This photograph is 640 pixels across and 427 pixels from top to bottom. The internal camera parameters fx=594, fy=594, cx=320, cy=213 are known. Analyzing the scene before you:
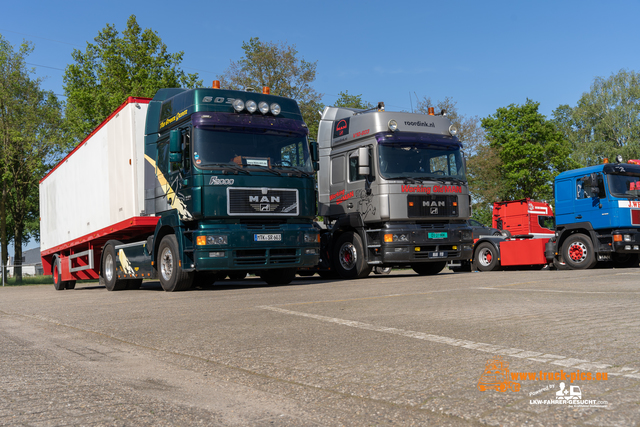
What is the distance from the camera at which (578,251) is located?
608 inches

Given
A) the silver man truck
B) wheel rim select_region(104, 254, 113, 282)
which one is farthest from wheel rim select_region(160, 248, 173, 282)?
the silver man truck

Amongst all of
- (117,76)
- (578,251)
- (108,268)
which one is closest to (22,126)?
(117,76)

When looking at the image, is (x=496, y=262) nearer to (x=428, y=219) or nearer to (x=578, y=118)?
(x=428, y=219)

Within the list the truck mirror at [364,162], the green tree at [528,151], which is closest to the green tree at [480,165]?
the green tree at [528,151]

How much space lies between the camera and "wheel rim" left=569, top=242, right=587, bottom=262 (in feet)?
50.3

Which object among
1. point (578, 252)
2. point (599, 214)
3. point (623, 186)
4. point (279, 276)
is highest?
point (623, 186)

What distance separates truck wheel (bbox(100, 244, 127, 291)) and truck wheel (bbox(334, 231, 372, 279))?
5.05 m

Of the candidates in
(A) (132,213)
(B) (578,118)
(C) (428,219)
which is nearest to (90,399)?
(A) (132,213)

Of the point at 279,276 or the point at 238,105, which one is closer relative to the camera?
the point at 238,105

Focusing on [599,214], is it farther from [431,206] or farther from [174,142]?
[174,142]

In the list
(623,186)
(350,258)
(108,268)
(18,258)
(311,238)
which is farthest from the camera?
(18,258)

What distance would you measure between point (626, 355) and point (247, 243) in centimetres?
791

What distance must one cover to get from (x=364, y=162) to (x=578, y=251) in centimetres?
656

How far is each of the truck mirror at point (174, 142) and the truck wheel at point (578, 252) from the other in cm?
1044
